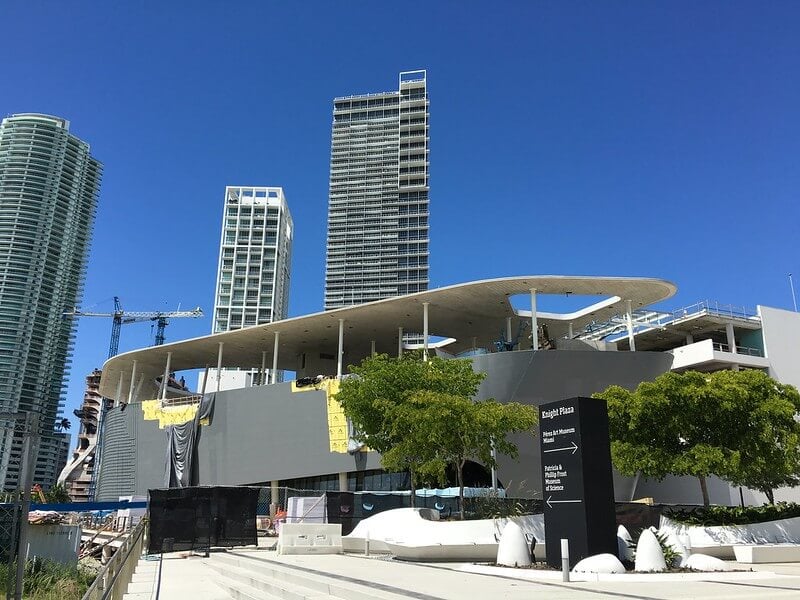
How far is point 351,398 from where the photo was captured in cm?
3062

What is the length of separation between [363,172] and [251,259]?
1438 inches

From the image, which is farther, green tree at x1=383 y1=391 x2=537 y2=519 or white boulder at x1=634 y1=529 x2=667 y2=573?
green tree at x1=383 y1=391 x2=537 y2=519

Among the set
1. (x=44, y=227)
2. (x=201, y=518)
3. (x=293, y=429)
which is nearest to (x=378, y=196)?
(x=44, y=227)

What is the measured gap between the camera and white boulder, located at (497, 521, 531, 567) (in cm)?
1491

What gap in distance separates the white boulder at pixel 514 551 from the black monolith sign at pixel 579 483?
2.26ft

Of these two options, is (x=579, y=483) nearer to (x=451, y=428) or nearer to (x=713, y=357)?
(x=451, y=428)

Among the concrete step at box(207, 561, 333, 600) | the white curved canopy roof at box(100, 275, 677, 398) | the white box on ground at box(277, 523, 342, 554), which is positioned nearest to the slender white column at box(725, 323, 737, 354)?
the white curved canopy roof at box(100, 275, 677, 398)

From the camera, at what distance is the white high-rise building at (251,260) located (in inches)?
6299

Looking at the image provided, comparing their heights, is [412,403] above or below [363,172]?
below

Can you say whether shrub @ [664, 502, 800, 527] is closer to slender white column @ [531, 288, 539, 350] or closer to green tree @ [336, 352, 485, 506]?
green tree @ [336, 352, 485, 506]

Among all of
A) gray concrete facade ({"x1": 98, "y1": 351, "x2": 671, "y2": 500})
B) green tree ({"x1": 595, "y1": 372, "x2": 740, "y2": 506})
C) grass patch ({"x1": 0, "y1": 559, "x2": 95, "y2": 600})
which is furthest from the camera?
gray concrete facade ({"x1": 98, "y1": 351, "x2": 671, "y2": 500})

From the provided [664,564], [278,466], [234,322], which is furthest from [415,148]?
[664,564]

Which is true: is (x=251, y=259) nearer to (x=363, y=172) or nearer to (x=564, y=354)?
(x=363, y=172)

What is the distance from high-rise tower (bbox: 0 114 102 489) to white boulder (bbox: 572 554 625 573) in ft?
371
